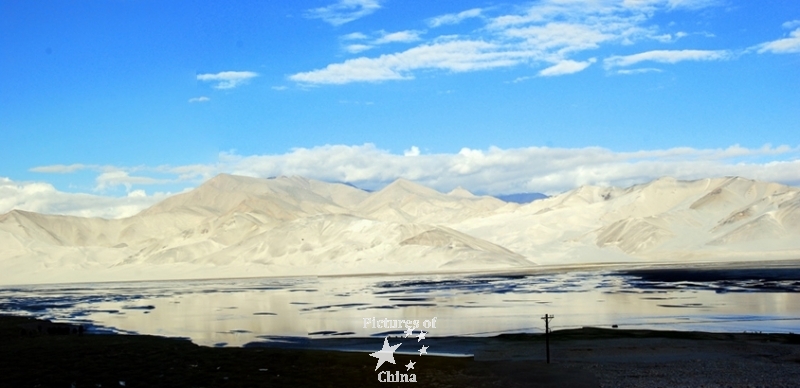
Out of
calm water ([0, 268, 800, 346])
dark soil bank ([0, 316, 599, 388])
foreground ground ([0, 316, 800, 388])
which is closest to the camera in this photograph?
foreground ground ([0, 316, 800, 388])

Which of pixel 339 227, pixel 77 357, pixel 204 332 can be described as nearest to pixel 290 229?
pixel 339 227

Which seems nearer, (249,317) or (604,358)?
(604,358)

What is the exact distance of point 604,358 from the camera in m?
29.5

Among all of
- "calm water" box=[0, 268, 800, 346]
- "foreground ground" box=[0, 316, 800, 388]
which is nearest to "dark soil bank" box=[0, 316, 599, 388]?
"foreground ground" box=[0, 316, 800, 388]

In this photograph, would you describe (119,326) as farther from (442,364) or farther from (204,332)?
(442,364)

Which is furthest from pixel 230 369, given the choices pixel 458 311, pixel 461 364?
pixel 458 311

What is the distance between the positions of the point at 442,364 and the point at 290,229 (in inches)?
6759

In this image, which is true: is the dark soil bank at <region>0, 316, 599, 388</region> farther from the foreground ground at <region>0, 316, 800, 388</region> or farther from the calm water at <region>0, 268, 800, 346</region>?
the calm water at <region>0, 268, 800, 346</region>

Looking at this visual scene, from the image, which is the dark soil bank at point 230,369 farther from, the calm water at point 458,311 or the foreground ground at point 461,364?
the calm water at point 458,311

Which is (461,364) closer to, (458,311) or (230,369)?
(230,369)

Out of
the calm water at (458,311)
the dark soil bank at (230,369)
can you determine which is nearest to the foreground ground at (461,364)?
the dark soil bank at (230,369)

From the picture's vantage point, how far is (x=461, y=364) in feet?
92.9

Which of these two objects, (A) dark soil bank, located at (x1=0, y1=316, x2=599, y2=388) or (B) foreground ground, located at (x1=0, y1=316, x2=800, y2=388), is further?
(A) dark soil bank, located at (x1=0, y1=316, x2=599, y2=388)

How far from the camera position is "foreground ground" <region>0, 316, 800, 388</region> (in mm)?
24703
